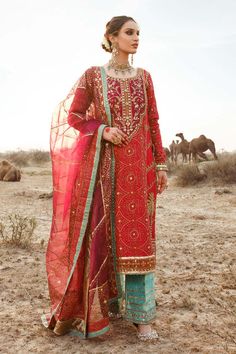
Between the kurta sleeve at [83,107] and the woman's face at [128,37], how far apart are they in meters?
0.26

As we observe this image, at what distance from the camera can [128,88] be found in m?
3.00

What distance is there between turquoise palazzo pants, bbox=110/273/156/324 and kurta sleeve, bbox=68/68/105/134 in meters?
0.98

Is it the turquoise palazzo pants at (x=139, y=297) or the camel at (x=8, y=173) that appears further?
the camel at (x=8, y=173)

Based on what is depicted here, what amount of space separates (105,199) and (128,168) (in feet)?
0.80

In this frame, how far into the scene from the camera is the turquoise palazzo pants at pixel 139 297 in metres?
2.94

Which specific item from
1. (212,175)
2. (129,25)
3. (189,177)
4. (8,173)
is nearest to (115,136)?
(129,25)

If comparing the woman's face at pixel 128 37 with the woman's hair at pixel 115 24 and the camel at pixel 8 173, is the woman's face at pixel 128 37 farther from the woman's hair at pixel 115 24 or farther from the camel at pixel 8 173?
the camel at pixel 8 173

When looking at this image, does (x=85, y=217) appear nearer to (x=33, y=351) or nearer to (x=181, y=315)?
(x=33, y=351)

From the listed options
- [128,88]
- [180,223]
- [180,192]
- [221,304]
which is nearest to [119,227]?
[128,88]

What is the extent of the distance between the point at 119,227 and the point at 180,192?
348 inches

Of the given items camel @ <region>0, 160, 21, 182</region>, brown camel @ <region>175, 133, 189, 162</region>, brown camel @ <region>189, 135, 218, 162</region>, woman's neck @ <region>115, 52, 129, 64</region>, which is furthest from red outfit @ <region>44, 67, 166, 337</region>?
brown camel @ <region>175, 133, 189, 162</region>

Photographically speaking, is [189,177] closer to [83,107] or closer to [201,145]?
[201,145]

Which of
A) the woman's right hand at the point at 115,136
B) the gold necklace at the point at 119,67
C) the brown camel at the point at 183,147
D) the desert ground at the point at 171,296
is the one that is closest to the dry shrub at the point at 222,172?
the desert ground at the point at 171,296

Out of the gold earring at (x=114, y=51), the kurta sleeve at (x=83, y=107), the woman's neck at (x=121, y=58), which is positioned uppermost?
the gold earring at (x=114, y=51)
